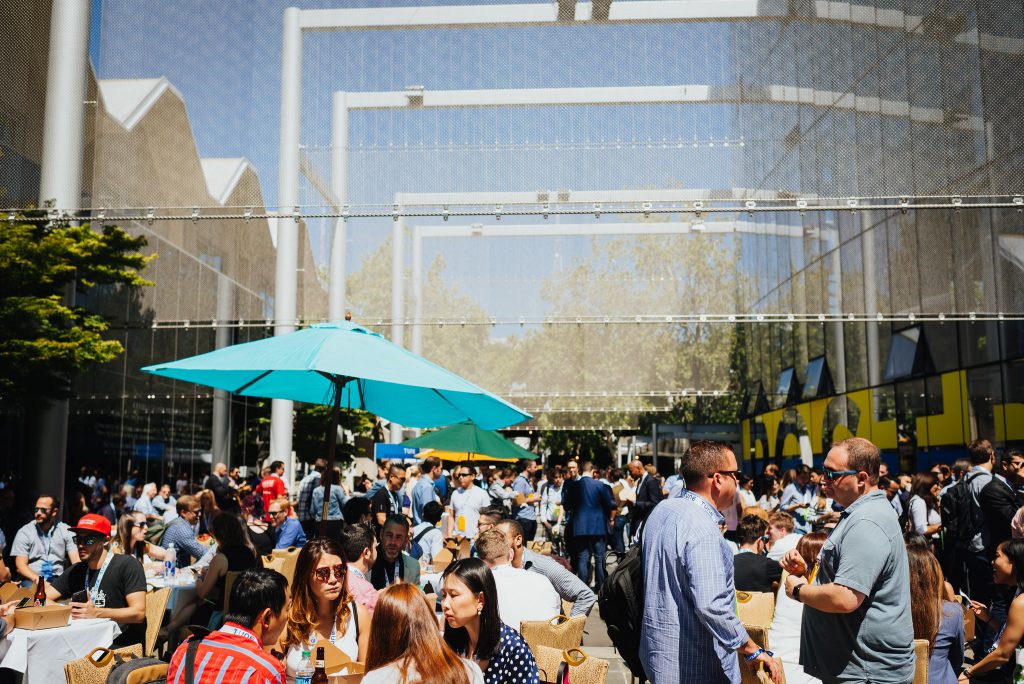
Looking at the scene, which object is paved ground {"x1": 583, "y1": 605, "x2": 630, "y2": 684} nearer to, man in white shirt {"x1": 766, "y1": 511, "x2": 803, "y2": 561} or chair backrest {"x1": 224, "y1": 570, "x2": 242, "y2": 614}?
man in white shirt {"x1": 766, "y1": 511, "x2": 803, "y2": 561}

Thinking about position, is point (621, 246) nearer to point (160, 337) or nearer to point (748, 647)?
point (160, 337)

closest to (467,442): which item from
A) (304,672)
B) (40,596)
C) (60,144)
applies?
(60,144)

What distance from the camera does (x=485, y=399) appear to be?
24.6 feet

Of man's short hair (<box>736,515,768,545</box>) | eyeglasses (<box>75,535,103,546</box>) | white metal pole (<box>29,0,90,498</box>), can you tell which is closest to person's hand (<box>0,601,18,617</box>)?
eyeglasses (<box>75,535,103,546</box>)

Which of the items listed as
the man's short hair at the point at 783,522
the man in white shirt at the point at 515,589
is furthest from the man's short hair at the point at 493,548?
the man's short hair at the point at 783,522

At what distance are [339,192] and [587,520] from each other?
9.95 metres

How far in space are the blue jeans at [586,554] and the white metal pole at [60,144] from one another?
8638 mm

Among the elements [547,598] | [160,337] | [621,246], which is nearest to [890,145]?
[621,246]

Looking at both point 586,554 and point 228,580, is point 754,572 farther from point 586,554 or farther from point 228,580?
point 586,554

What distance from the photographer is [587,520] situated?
45.5 feet

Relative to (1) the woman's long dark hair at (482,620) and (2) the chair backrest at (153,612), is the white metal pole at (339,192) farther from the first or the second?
(1) the woman's long dark hair at (482,620)

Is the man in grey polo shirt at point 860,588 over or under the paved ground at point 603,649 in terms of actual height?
over

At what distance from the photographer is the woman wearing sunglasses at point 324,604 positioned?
538 centimetres

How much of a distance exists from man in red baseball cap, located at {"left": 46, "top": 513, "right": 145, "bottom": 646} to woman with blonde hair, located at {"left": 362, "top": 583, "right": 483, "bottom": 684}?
14.8 feet
